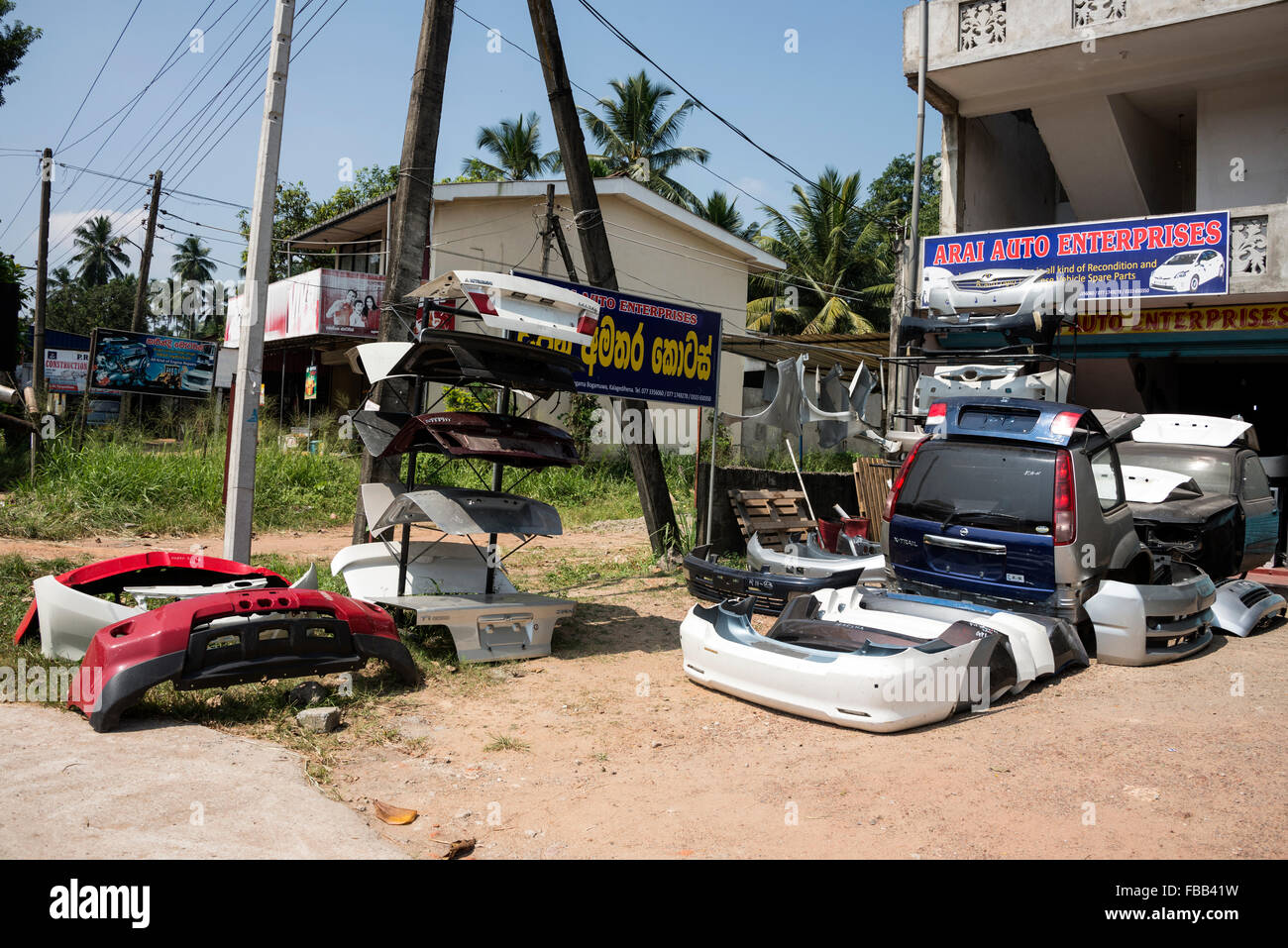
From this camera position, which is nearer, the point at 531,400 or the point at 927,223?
the point at 531,400

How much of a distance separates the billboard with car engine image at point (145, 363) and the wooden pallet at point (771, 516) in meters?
14.7

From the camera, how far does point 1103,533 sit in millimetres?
6965

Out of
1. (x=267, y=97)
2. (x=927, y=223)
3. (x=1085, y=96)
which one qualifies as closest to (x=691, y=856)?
(x=267, y=97)

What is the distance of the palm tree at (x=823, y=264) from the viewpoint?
32.5 meters

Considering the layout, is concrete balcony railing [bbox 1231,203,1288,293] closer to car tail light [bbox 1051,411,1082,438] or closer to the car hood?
the car hood

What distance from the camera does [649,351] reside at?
415 inches

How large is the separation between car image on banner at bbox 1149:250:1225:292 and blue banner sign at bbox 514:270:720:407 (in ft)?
23.3

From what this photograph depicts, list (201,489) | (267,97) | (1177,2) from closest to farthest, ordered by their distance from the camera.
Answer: (267,97) < (1177,2) < (201,489)

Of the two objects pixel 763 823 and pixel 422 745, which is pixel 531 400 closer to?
pixel 422 745

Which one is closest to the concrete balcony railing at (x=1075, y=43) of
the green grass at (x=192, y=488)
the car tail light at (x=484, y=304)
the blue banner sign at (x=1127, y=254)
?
the blue banner sign at (x=1127, y=254)

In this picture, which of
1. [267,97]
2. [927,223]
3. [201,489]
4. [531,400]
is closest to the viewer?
[267,97]

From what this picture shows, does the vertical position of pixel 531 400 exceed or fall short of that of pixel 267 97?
it falls short

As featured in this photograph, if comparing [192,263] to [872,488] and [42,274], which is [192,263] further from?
[872,488]

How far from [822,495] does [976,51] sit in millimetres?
7600
